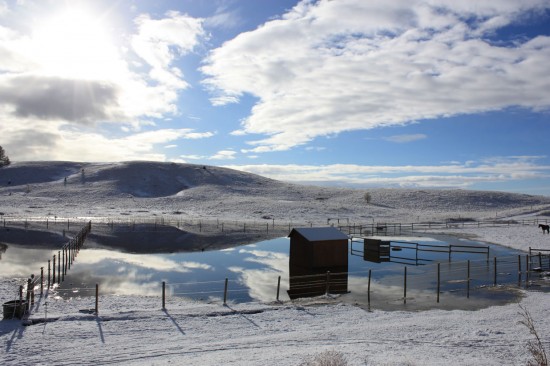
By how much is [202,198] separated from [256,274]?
86.7m

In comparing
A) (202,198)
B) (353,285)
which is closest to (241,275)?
(353,285)

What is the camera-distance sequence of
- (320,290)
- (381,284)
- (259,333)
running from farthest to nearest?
(381,284) → (320,290) → (259,333)

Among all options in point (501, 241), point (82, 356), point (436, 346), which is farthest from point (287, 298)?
point (501, 241)

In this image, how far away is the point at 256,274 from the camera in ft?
94.7

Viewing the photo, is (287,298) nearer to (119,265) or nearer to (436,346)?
(436,346)

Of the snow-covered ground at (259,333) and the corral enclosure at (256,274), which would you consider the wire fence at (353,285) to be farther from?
the snow-covered ground at (259,333)

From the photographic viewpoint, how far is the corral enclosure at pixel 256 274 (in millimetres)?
22469

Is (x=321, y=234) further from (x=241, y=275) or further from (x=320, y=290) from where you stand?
(x=320, y=290)

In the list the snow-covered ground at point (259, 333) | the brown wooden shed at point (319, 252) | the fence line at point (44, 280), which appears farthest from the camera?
the brown wooden shed at point (319, 252)

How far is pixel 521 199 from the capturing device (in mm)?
132750

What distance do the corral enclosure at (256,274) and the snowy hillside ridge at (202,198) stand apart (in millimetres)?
38846

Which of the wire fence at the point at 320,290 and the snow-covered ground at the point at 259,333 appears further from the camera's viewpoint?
the wire fence at the point at 320,290

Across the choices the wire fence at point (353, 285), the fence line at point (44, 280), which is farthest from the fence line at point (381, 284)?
the fence line at point (44, 280)

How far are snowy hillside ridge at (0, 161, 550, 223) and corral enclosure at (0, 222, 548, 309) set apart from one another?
38.8 metres
